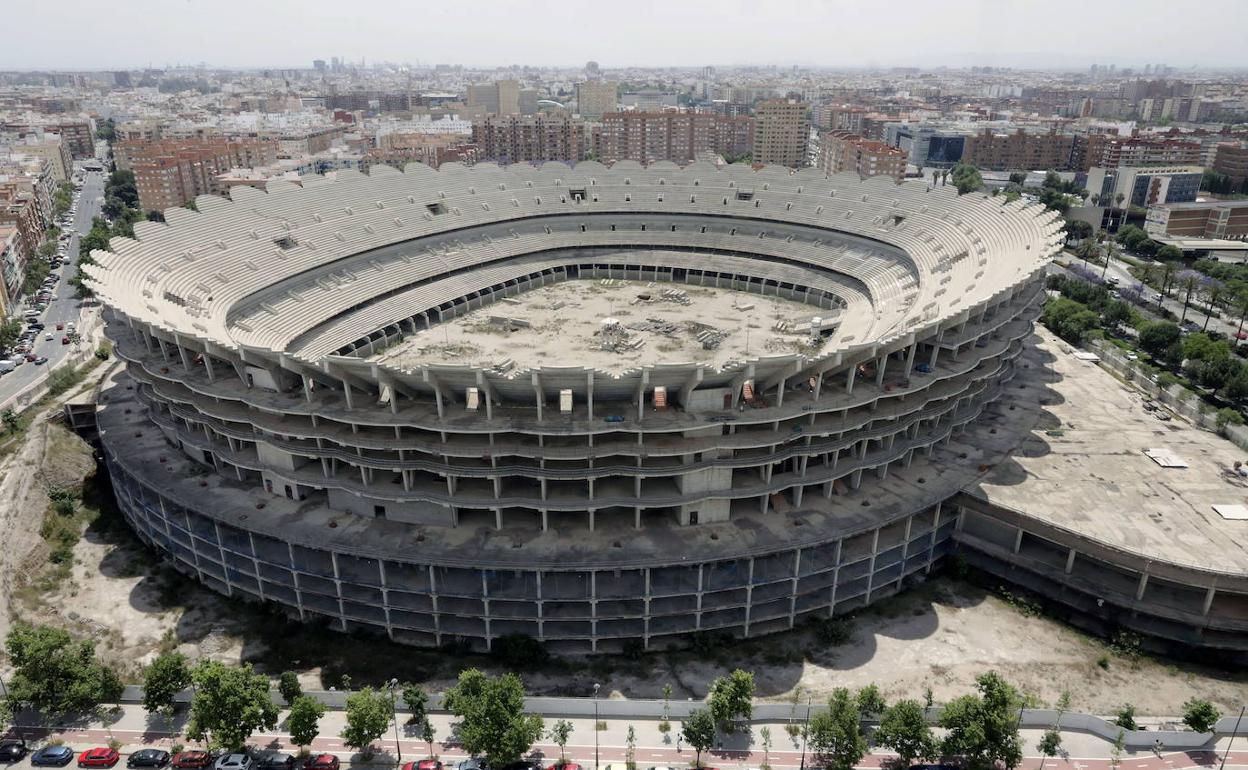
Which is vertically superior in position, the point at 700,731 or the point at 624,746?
the point at 700,731

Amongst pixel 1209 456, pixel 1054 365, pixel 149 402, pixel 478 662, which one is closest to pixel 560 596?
pixel 478 662

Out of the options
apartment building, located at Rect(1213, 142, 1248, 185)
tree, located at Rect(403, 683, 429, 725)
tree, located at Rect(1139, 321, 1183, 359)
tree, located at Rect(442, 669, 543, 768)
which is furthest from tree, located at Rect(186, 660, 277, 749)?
apartment building, located at Rect(1213, 142, 1248, 185)

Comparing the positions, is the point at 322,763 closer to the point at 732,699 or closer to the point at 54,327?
the point at 732,699

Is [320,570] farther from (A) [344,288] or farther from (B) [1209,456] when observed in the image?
(B) [1209,456]

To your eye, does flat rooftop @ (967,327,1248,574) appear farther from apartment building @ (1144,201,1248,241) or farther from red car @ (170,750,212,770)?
apartment building @ (1144,201,1248,241)

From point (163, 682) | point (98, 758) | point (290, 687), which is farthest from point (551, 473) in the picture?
point (98, 758)
